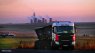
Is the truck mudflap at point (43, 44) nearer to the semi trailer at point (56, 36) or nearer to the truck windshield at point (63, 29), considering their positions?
the semi trailer at point (56, 36)

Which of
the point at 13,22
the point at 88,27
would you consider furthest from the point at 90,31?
the point at 13,22

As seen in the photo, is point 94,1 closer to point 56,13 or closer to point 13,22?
point 56,13

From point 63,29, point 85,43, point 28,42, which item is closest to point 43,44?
point 28,42

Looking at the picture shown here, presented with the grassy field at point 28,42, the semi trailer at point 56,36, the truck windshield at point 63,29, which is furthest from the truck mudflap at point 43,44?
the truck windshield at point 63,29

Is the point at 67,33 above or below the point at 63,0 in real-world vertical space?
below

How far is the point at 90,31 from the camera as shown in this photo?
12.7 metres

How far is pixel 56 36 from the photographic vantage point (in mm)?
12867

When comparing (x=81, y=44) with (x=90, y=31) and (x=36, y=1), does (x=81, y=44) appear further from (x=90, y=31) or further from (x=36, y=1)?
(x=36, y=1)

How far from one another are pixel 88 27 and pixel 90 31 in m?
0.12

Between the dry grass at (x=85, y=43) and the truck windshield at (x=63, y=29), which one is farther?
the truck windshield at (x=63, y=29)

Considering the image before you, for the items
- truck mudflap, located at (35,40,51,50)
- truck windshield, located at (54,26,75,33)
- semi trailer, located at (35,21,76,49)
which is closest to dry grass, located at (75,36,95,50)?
semi trailer, located at (35,21,76,49)

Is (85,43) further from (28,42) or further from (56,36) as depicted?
(28,42)

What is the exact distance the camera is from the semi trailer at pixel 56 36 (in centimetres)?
1275

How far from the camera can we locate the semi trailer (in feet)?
41.8
